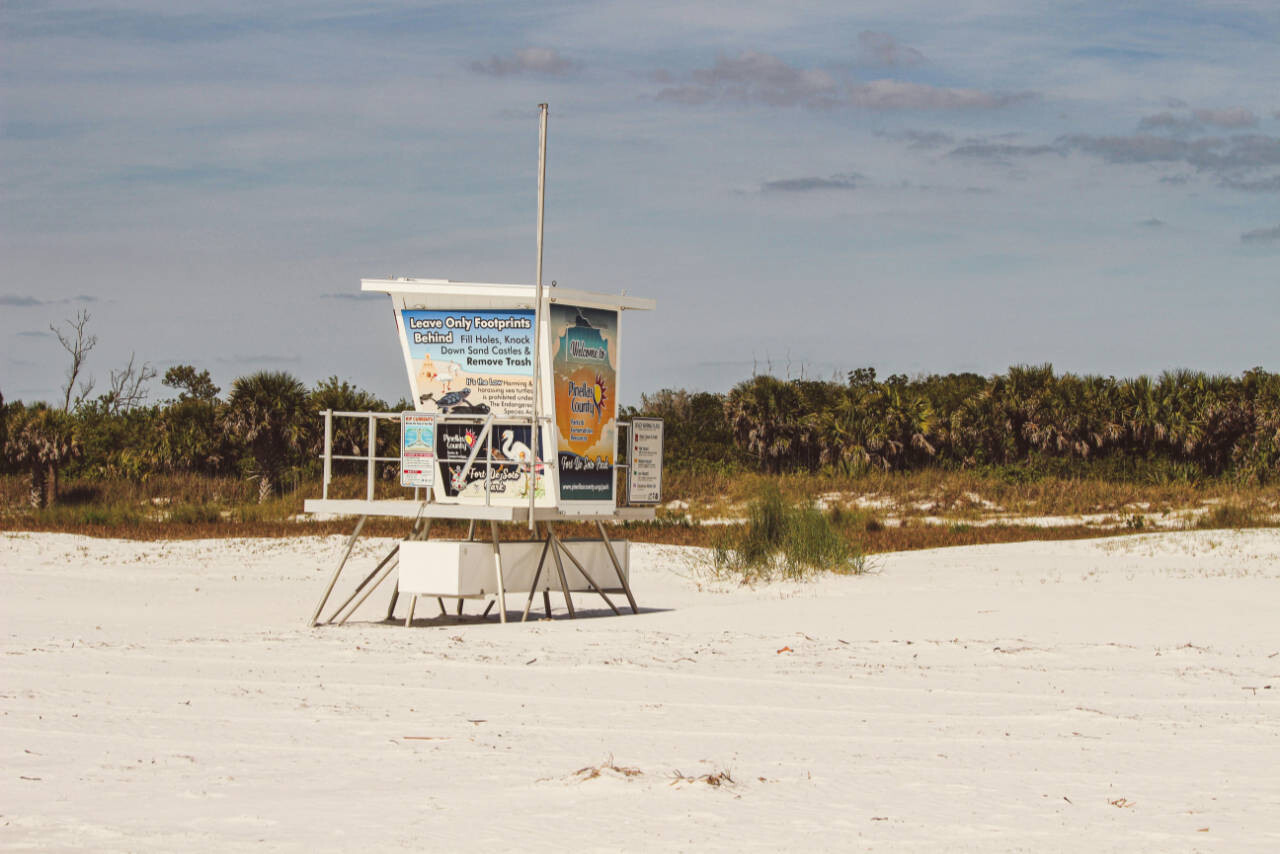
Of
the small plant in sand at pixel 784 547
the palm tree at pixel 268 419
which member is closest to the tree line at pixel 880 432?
the palm tree at pixel 268 419

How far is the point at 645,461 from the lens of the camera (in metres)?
16.2

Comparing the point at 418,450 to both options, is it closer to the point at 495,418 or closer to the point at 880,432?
the point at 495,418

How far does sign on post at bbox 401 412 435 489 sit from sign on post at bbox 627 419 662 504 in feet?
7.74

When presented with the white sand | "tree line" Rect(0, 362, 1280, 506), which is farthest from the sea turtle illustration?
"tree line" Rect(0, 362, 1280, 506)

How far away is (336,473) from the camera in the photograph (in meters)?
42.9

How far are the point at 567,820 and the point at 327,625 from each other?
10061 millimetres

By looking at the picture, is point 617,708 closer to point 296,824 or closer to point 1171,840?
point 296,824

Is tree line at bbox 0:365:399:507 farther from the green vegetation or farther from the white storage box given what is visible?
the white storage box

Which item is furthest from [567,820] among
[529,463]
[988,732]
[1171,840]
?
[529,463]

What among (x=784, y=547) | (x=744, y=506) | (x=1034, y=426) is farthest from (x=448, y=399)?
(x=1034, y=426)

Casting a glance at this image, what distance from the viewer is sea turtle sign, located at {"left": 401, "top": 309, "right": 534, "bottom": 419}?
14.9m

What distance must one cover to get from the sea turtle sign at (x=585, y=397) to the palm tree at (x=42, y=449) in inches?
1289

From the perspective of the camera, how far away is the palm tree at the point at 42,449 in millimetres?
43656

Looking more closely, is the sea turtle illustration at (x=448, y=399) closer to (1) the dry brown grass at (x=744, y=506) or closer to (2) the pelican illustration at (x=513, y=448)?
(2) the pelican illustration at (x=513, y=448)
